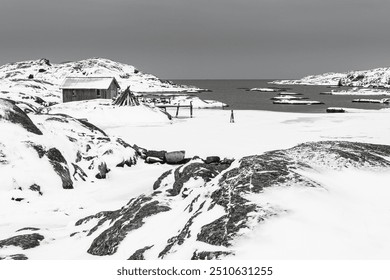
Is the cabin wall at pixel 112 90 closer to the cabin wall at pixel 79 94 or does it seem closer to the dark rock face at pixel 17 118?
the cabin wall at pixel 79 94

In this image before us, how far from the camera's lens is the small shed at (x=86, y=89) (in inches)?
2119

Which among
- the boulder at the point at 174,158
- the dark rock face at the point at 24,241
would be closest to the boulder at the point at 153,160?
the boulder at the point at 174,158

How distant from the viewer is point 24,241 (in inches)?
318

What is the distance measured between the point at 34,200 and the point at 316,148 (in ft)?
27.6

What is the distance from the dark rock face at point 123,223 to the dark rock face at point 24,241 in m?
1.17

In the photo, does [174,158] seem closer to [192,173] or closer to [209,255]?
[192,173]

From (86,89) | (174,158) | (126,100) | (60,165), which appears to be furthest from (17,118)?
(86,89)

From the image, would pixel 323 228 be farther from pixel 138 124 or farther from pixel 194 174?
pixel 138 124

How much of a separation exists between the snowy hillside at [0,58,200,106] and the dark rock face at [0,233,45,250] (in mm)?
51397

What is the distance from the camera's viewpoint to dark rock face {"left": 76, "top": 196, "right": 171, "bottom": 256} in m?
7.16

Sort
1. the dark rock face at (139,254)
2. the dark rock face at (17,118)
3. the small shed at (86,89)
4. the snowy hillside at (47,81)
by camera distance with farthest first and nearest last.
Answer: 1. the snowy hillside at (47,81)
2. the small shed at (86,89)
3. the dark rock face at (17,118)
4. the dark rock face at (139,254)

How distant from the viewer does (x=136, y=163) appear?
16.9m

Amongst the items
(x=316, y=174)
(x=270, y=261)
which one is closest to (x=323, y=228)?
(x=270, y=261)

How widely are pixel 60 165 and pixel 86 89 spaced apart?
138 feet
